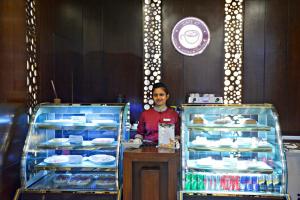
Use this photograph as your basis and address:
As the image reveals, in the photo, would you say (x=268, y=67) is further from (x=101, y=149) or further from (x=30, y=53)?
(x=30, y=53)

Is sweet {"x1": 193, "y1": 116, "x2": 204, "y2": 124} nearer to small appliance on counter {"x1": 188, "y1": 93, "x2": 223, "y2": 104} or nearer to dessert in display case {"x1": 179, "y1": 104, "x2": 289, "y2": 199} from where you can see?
dessert in display case {"x1": 179, "y1": 104, "x2": 289, "y2": 199}

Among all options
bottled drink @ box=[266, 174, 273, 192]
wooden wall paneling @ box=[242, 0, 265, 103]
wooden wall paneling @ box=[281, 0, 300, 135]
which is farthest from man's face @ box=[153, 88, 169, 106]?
wooden wall paneling @ box=[281, 0, 300, 135]

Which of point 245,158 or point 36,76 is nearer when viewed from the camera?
point 245,158

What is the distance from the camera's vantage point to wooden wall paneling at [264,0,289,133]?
542 centimetres

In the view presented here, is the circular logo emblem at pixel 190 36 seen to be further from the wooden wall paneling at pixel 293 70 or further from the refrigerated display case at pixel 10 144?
the refrigerated display case at pixel 10 144

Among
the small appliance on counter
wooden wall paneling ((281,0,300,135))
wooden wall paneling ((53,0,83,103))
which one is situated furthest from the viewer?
wooden wall paneling ((281,0,300,135))

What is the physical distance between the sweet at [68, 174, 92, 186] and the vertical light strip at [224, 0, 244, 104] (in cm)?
296

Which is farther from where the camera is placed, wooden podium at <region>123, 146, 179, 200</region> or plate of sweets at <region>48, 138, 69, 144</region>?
plate of sweets at <region>48, 138, 69, 144</region>

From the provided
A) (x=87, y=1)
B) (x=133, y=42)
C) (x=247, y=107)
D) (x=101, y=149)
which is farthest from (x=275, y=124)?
(x=87, y=1)

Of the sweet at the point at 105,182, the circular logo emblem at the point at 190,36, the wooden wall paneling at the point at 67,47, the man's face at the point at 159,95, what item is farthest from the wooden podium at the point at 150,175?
the circular logo emblem at the point at 190,36

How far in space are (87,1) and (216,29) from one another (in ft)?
7.97

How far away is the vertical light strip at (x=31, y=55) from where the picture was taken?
12.8ft

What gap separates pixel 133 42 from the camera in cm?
566

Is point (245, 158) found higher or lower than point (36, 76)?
lower
